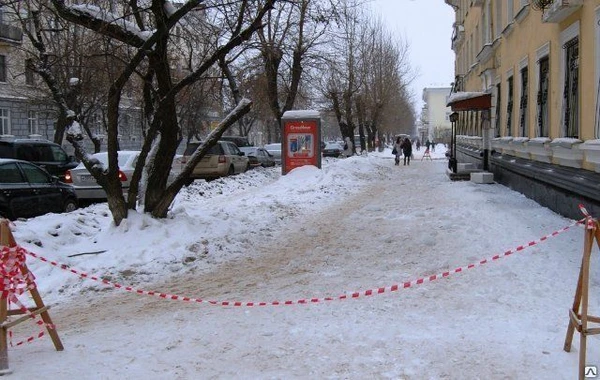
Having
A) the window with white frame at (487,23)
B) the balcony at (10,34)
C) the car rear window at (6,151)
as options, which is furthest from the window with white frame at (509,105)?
the balcony at (10,34)

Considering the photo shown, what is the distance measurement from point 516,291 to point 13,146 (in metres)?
16.3

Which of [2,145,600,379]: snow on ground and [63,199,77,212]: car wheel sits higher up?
[63,199,77,212]: car wheel

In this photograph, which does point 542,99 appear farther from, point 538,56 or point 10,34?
point 10,34

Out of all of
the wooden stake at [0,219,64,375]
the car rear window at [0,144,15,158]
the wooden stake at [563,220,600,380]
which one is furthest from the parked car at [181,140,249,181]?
the wooden stake at [563,220,600,380]

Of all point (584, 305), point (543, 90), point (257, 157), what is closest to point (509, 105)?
point (543, 90)

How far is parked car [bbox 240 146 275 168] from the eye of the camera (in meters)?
26.3

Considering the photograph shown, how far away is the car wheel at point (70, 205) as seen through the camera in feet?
40.4

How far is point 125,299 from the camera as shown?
643 centimetres

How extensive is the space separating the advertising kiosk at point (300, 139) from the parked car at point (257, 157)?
5.44 m

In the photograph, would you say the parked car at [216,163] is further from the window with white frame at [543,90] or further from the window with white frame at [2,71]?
the window with white frame at [2,71]

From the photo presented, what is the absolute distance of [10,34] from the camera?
3098 cm

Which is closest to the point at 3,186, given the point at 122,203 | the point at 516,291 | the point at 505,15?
the point at 122,203

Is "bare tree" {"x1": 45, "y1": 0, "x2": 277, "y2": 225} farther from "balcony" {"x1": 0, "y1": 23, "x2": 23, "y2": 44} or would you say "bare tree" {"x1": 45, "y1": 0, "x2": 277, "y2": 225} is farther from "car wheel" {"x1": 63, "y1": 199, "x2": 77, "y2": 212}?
"balcony" {"x1": 0, "y1": 23, "x2": 23, "y2": 44}

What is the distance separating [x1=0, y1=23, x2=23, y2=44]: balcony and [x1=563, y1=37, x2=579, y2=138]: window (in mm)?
27920
